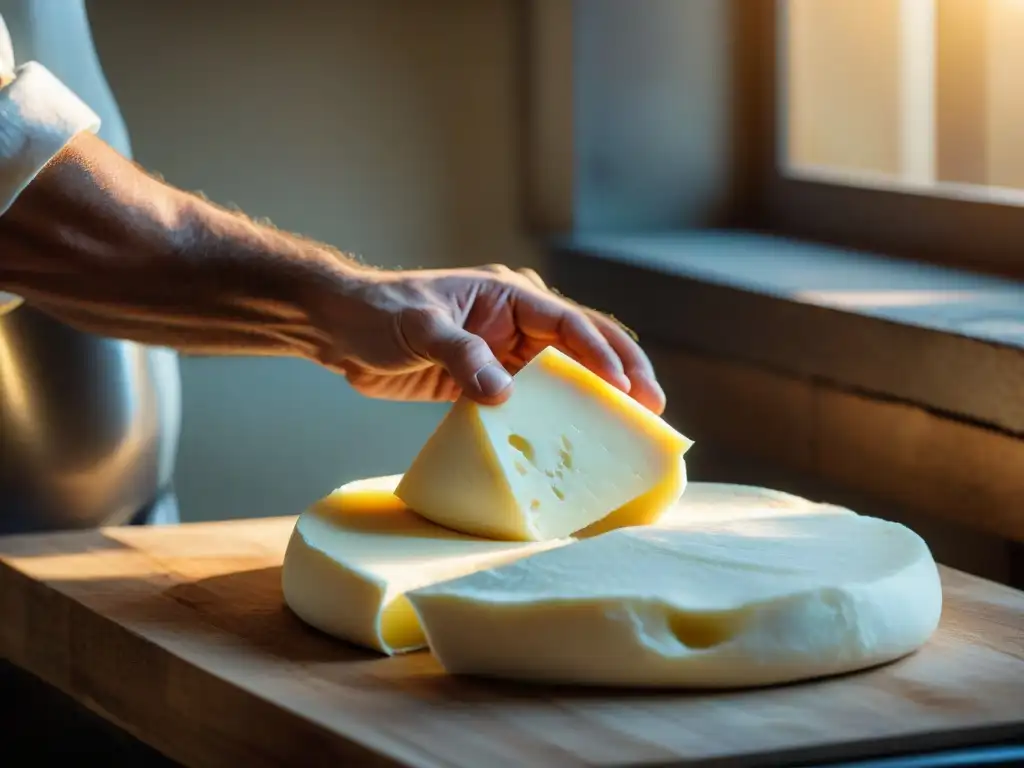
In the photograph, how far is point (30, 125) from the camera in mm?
1240

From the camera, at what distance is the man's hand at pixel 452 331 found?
133 centimetres

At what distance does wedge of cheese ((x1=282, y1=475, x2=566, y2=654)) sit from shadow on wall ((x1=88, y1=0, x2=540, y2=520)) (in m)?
0.84

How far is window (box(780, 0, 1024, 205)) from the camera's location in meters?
1.85

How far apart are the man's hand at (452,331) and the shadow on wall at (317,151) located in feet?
2.12

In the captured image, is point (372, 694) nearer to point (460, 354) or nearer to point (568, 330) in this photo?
point (460, 354)

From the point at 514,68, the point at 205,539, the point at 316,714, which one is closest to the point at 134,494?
the point at 205,539

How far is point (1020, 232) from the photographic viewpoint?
1.80m

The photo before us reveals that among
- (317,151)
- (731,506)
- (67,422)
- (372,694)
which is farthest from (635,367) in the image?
(317,151)

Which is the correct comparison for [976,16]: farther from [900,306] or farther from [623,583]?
[623,583]

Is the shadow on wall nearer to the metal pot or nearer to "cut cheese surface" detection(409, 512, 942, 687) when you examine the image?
the metal pot

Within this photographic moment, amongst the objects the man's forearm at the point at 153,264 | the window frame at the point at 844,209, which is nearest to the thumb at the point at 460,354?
the man's forearm at the point at 153,264

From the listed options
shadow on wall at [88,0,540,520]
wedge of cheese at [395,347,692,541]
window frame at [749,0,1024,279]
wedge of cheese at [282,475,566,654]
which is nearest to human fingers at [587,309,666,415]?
wedge of cheese at [395,347,692,541]

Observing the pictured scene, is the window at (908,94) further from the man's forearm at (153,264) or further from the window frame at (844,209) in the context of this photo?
the man's forearm at (153,264)

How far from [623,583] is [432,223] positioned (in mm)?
1292
